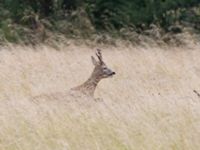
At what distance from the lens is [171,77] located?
8.52 m

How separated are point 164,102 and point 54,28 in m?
10.4

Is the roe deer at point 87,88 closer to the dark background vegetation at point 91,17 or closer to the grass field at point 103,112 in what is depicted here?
the grass field at point 103,112

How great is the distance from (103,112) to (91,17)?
11.9 meters

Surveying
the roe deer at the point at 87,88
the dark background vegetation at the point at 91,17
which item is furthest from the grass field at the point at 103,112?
the dark background vegetation at the point at 91,17

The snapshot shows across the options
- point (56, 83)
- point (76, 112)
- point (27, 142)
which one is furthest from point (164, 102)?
point (56, 83)

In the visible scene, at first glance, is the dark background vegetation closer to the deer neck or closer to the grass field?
the grass field

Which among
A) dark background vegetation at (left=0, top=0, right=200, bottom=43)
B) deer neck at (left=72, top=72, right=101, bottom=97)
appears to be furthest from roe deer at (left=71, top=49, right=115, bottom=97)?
dark background vegetation at (left=0, top=0, right=200, bottom=43)

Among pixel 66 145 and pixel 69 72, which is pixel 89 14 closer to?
pixel 69 72

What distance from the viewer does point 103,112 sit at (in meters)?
5.27

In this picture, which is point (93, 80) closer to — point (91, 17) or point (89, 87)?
point (89, 87)

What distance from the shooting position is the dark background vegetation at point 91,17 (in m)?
15.3

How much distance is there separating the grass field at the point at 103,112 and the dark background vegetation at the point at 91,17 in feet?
20.0

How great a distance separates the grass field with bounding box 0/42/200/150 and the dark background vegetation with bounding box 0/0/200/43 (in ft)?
20.0

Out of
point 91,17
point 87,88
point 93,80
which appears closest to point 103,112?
point 87,88
